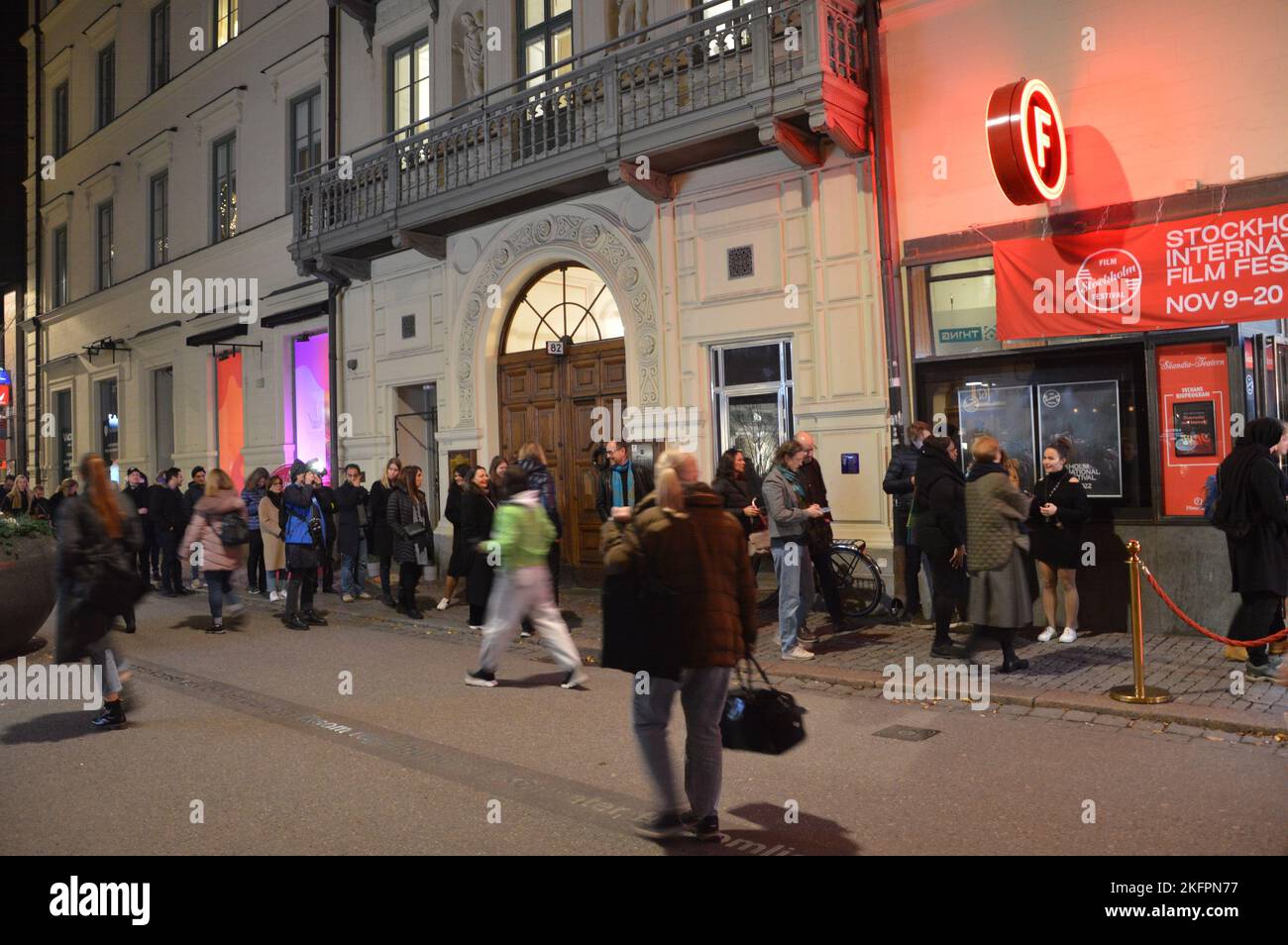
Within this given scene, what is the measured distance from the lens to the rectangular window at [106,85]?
2577 centimetres

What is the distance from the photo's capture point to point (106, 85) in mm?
26094

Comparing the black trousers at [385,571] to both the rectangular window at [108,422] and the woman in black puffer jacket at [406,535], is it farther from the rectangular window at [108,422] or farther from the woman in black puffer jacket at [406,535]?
the rectangular window at [108,422]

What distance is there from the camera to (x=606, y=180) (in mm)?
13484

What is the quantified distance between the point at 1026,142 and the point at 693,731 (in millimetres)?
6956

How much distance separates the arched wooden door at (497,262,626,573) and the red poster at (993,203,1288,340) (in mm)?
5499

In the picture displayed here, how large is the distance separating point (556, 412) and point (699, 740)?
10363 millimetres

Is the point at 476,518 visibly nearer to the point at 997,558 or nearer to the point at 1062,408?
the point at 997,558

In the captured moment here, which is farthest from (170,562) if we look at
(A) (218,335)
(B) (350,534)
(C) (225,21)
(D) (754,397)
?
(C) (225,21)

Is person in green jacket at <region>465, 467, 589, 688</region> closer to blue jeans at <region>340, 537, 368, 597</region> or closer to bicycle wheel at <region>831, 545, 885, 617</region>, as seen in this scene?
bicycle wheel at <region>831, 545, 885, 617</region>

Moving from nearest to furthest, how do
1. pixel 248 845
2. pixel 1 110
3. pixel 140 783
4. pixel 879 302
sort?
pixel 248 845, pixel 140 783, pixel 879 302, pixel 1 110

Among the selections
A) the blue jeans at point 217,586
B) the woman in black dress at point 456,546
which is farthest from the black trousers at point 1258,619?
the blue jeans at point 217,586

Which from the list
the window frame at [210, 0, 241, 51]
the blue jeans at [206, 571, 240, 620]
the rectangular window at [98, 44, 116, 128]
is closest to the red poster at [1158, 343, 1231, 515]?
the blue jeans at [206, 571, 240, 620]

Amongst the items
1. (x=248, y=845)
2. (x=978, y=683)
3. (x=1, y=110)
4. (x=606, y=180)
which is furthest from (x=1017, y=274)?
(x=1, y=110)

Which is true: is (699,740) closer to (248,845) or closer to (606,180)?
(248,845)
